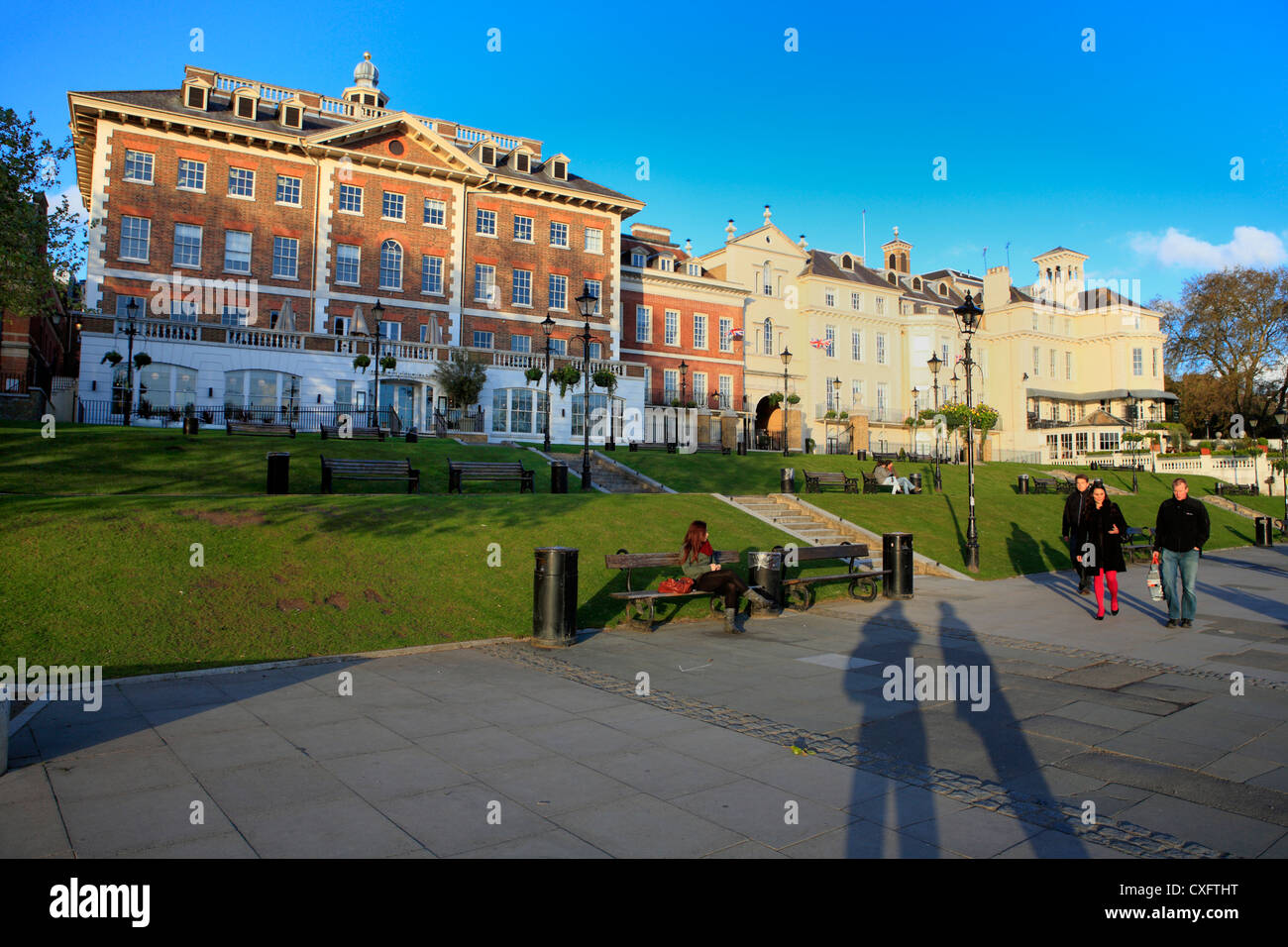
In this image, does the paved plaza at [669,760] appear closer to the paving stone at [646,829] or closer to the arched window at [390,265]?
the paving stone at [646,829]

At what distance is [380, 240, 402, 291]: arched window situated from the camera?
40.2 m

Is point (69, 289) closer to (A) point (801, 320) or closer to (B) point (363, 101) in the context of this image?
(B) point (363, 101)

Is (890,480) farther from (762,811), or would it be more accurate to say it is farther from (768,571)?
(762,811)

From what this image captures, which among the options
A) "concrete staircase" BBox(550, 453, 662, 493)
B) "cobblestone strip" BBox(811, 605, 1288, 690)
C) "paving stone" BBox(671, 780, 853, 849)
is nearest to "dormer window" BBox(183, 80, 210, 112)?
"concrete staircase" BBox(550, 453, 662, 493)

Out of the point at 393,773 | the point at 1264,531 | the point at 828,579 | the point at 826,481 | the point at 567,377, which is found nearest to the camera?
the point at 393,773

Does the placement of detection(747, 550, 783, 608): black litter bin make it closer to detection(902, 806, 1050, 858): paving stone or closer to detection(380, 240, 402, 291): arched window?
detection(902, 806, 1050, 858): paving stone

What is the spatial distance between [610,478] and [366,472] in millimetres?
9153

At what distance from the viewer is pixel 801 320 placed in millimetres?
56812

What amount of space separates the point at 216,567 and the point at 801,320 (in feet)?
168

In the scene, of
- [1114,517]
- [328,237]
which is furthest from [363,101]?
[1114,517]

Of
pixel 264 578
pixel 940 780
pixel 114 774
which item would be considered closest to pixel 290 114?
pixel 264 578

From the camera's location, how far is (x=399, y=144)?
40.7 m

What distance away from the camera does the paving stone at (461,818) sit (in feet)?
14.1

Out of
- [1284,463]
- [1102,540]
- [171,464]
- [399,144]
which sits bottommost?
[1102,540]
